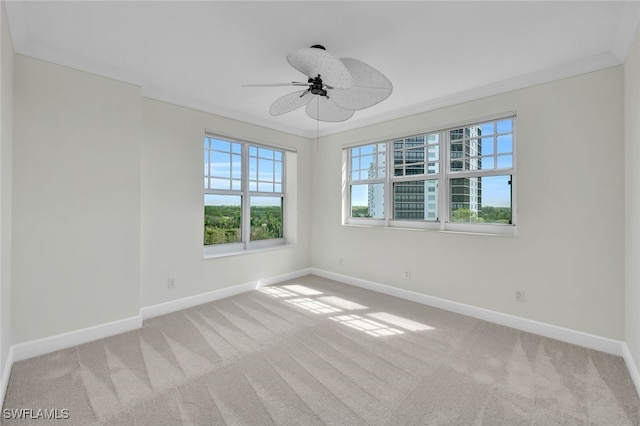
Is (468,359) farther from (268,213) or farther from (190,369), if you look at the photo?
(268,213)

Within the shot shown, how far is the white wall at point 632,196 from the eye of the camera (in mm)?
2033

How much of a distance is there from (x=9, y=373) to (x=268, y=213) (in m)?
3.30

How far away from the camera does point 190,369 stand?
2.20m

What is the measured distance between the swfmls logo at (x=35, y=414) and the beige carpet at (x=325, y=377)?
3cm

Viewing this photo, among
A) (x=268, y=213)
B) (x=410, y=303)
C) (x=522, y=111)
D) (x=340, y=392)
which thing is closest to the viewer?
(x=340, y=392)

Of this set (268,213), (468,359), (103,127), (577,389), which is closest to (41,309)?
(103,127)

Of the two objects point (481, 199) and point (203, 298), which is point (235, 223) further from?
point (481, 199)

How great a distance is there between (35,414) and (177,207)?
2166mm

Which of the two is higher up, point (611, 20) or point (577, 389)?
point (611, 20)

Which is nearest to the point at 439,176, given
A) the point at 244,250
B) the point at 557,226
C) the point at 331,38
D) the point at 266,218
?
the point at 557,226

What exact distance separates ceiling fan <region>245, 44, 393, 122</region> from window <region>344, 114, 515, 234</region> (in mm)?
1712

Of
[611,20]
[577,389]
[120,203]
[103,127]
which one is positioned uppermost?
[611,20]

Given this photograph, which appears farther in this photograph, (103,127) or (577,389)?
(103,127)

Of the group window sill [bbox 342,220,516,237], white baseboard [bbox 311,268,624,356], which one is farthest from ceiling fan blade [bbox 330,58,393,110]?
white baseboard [bbox 311,268,624,356]
